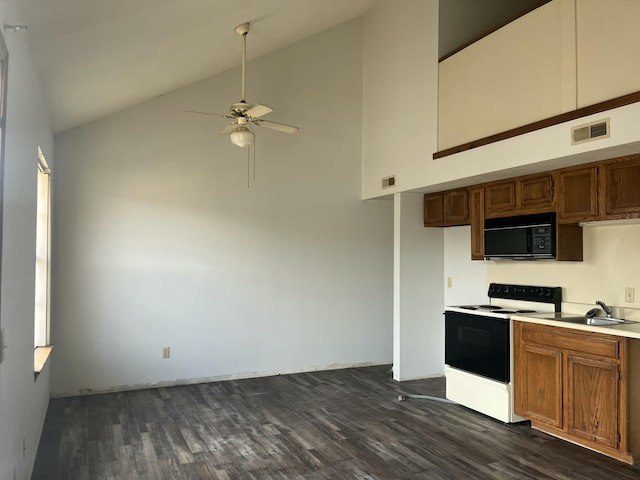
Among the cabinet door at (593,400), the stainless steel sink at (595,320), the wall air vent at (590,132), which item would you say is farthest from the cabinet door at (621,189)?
the cabinet door at (593,400)

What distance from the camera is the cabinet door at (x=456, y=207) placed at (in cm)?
511

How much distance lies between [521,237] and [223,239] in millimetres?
3157

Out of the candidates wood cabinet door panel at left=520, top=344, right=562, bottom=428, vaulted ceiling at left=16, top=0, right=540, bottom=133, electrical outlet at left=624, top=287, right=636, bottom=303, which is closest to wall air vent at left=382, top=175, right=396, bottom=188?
vaulted ceiling at left=16, top=0, right=540, bottom=133

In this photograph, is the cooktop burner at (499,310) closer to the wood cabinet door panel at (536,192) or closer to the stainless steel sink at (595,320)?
the stainless steel sink at (595,320)

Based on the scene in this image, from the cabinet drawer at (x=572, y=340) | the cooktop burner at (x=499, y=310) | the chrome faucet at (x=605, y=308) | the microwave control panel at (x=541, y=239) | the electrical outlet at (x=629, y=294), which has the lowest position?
the cabinet drawer at (x=572, y=340)

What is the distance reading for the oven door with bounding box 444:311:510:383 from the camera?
4.27m

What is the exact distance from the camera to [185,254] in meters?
5.53

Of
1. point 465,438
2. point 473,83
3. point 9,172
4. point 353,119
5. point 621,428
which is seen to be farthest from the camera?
point 353,119

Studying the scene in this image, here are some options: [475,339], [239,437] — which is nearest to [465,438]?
[475,339]

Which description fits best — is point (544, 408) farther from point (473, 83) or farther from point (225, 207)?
point (225, 207)

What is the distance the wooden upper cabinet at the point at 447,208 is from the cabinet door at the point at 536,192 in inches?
30.7

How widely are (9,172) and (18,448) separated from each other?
4.63ft

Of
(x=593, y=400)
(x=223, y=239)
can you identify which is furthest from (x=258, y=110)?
(x=593, y=400)

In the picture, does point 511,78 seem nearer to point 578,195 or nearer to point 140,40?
point 578,195
